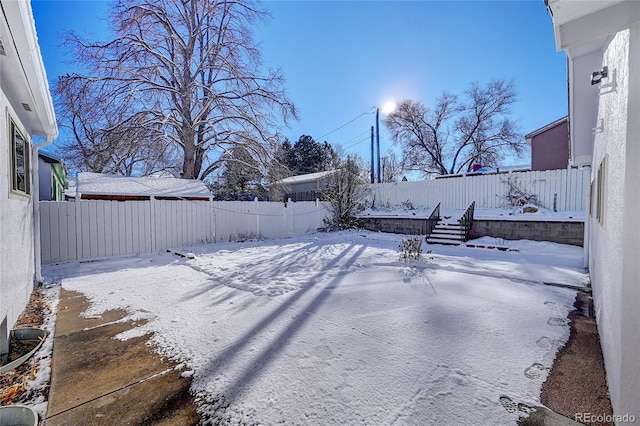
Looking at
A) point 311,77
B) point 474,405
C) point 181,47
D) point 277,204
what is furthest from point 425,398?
point 181,47

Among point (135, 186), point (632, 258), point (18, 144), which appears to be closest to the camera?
point (632, 258)

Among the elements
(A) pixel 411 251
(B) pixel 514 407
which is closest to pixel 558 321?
(B) pixel 514 407

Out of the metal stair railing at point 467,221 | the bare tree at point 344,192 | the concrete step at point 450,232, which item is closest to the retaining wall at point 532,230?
the metal stair railing at point 467,221

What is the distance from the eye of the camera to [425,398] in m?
1.83

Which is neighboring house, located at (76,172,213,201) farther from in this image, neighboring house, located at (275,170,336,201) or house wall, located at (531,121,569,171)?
house wall, located at (531,121,569,171)

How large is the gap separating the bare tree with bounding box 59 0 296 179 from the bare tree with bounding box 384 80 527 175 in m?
11.7

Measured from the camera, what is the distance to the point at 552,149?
14.0 meters

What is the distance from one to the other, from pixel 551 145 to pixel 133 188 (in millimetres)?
19820

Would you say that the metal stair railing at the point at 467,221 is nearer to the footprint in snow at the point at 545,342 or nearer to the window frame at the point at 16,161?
the footprint in snow at the point at 545,342

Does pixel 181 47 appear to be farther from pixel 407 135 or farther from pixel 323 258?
pixel 407 135

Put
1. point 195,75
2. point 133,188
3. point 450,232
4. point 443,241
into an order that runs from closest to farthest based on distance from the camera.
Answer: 1. point 443,241
2. point 450,232
3. point 133,188
4. point 195,75

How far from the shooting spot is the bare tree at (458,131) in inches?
815

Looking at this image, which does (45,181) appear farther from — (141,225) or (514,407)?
(514,407)

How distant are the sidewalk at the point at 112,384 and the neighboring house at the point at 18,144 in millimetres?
654
